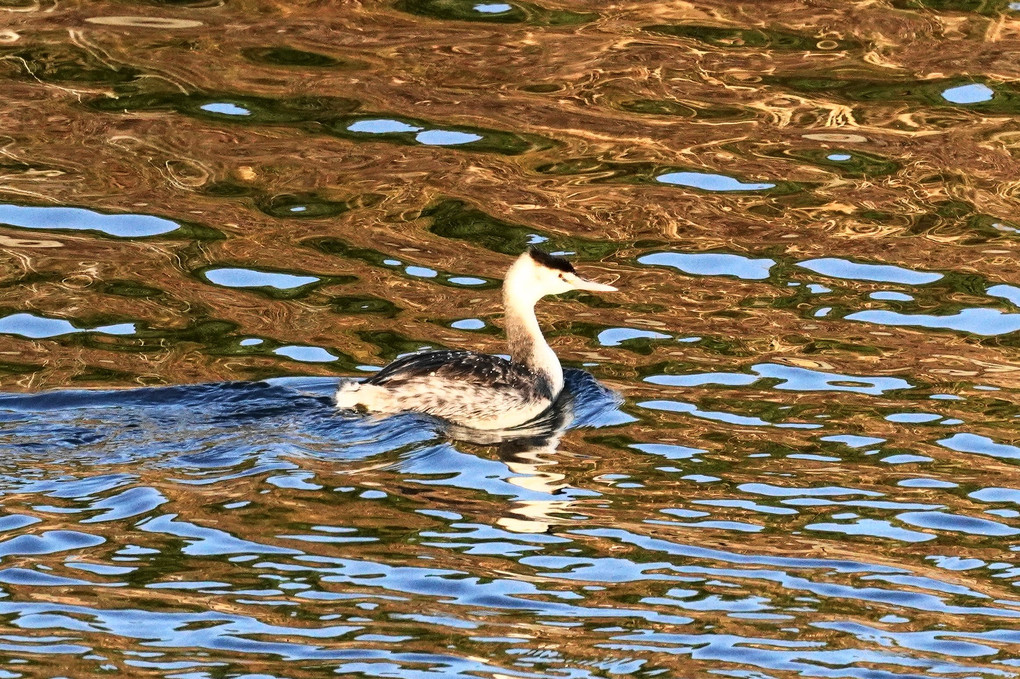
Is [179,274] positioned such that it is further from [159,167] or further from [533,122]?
[533,122]

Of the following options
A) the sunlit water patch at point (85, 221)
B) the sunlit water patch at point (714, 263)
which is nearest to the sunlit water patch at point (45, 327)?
the sunlit water patch at point (85, 221)

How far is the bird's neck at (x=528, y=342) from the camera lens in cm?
1141

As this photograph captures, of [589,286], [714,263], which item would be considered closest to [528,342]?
[589,286]

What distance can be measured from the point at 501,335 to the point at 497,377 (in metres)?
1.31

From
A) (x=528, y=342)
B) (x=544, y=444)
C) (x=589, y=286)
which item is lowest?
(x=544, y=444)

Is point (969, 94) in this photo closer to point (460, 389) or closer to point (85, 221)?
point (460, 389)

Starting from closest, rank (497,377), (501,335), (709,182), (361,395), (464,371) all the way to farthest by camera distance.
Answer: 1. (361,395)
2. (464,371)
3. (497,377)
4. (501,335)
5. (709,182)

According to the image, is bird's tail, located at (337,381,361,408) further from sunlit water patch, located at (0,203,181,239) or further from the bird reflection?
sunlit water patch, located at (0,203,181,239)

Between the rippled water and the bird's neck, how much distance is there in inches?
8.0

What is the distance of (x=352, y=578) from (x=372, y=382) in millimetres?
2699

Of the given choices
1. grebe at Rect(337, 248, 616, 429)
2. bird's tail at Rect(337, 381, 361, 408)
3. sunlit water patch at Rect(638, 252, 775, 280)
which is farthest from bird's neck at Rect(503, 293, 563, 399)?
sunlit water patch at Rect(638, 252, 775, 280)

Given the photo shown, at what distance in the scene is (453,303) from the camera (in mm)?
12414

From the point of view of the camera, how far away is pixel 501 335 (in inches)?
483

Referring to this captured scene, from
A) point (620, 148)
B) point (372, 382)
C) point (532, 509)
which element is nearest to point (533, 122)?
point (620, 148)
